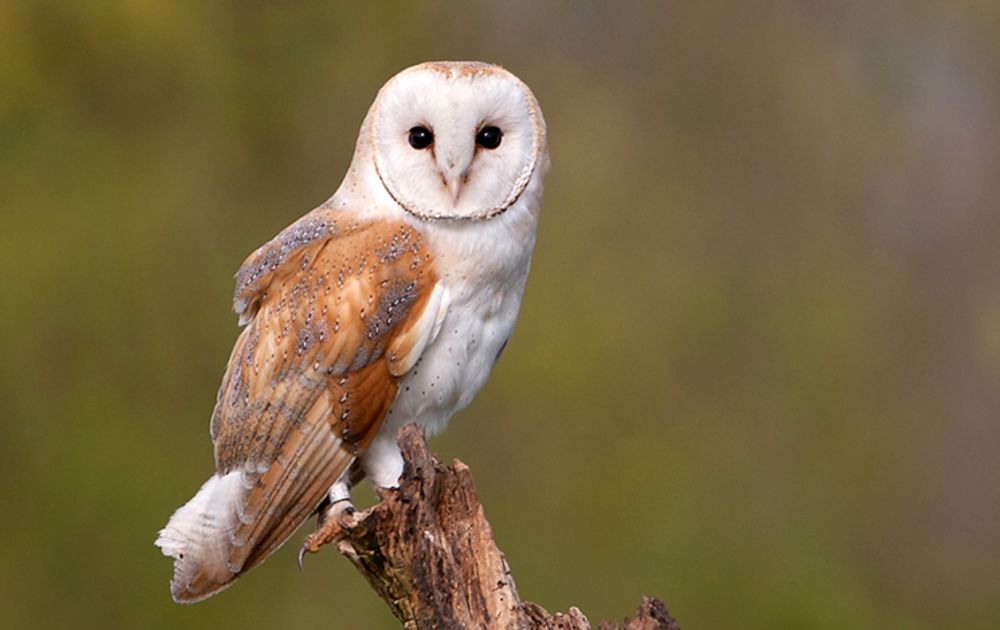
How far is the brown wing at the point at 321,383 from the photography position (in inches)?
98.6

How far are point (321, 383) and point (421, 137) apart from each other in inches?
18.3

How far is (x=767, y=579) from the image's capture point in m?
4.79

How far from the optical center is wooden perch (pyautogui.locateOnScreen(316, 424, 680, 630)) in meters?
2.20

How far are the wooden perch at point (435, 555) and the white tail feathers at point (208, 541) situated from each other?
330 millimetres

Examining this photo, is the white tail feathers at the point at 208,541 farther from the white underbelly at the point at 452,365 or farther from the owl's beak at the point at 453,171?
the owl's beak at the point at 453,171

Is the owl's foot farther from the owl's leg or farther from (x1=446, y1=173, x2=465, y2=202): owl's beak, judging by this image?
(x1=446, y1=173, x2=465, y2=202): owl's beak

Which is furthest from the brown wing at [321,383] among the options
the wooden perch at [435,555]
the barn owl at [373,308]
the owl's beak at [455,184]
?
the wooden perch at [435,555]

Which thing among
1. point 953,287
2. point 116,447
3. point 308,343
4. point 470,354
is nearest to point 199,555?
point 308,343

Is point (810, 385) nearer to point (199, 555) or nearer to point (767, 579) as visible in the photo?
point (767, 579)

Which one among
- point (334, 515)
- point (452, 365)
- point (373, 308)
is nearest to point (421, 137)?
point (373, 308)

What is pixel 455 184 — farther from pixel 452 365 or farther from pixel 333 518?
pixel 333 518

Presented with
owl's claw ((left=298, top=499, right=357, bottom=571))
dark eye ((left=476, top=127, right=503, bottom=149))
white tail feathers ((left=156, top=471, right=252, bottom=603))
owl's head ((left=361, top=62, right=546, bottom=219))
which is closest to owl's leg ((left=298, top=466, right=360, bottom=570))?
owl's claw ((left=298, top=499, right=357, bottom=571))

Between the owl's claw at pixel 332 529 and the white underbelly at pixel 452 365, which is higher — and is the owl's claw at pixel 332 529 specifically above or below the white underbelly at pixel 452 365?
below

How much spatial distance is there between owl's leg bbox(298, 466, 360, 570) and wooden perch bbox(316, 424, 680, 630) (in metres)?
0.03
